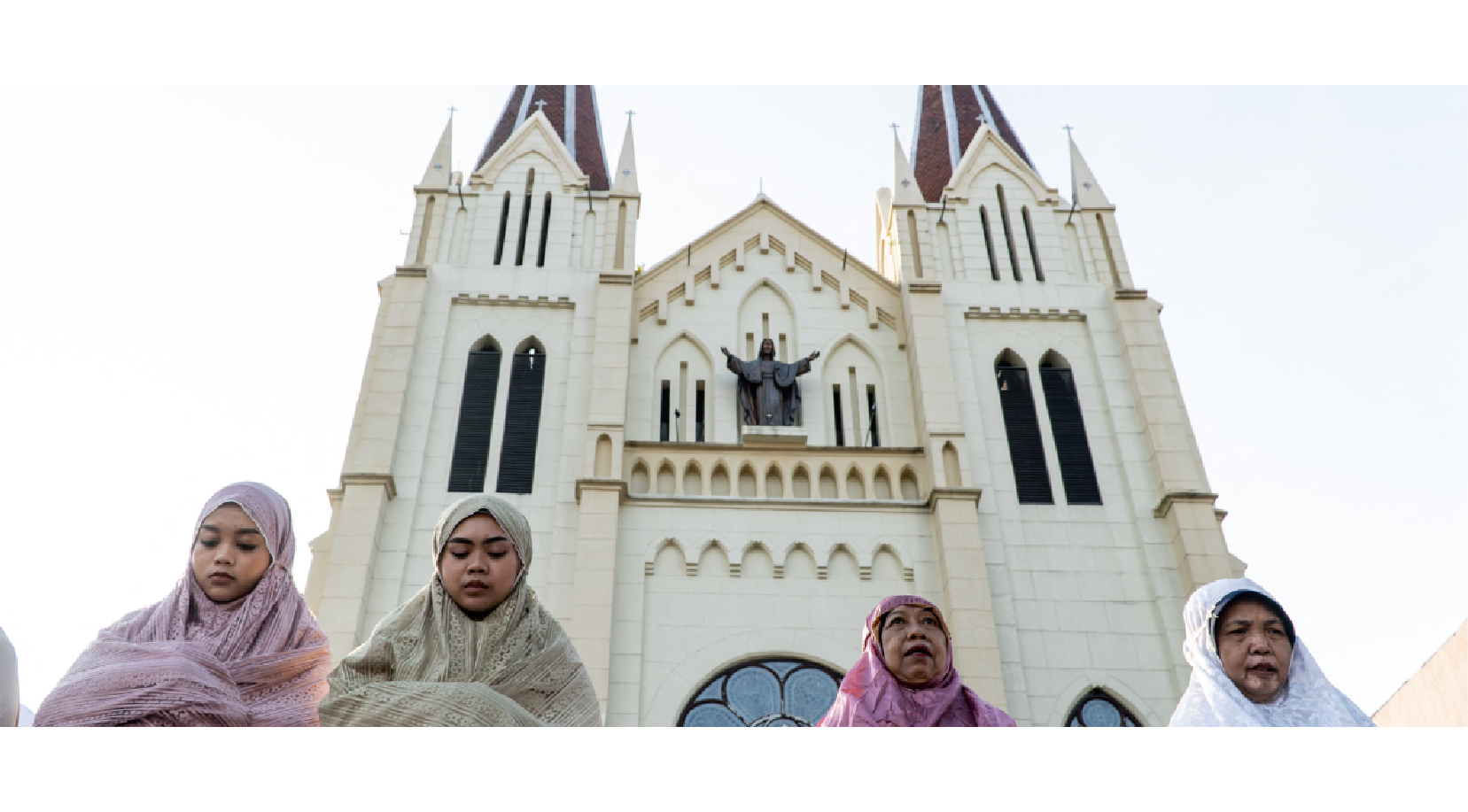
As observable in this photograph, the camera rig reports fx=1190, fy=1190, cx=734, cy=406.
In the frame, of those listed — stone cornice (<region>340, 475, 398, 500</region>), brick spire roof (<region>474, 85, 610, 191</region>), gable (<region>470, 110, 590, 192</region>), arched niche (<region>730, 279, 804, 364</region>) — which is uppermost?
brick spire roof (<region>474, 85, 610, 191</region>)

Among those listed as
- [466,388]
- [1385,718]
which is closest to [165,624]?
[1385,718]

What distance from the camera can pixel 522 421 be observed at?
1419 cm

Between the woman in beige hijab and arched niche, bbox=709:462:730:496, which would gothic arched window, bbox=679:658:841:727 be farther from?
the woman in beige hijab

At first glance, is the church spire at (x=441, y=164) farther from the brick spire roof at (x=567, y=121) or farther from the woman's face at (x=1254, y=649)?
the woman's face at (x=1254, y=649)

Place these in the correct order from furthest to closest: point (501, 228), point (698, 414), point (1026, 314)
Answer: point (501, 228) → point (1026, 314) → point (698, 414)

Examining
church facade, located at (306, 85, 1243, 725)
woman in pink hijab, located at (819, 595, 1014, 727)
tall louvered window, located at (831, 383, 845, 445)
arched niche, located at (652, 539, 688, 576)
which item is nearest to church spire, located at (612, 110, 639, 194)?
church facade, located at (306, 85, 1243, 725)

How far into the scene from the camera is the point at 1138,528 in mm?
13359

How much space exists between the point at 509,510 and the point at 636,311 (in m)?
11.8

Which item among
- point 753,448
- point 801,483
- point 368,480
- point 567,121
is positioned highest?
point 567,121

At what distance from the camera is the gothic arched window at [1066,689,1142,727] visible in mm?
11828

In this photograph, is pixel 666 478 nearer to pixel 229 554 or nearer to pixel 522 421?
pixel 522 421

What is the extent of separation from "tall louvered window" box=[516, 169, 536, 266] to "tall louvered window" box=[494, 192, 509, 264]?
201 mm

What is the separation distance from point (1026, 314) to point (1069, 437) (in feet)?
6.64

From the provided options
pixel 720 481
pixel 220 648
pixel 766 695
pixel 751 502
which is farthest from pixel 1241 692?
pixel 720 481
